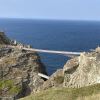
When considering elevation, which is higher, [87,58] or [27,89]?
[87,58]

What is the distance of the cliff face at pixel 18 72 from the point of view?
261ft

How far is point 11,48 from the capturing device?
87.2m

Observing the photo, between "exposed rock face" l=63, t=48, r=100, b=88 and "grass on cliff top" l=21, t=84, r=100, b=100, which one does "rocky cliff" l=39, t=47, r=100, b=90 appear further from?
"grass on cliff top" l=21, t=84, r=100, b=100

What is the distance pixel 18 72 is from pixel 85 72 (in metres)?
32.9

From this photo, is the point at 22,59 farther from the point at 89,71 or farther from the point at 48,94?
the point at 48,94

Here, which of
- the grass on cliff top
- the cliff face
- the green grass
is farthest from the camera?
the cliff face

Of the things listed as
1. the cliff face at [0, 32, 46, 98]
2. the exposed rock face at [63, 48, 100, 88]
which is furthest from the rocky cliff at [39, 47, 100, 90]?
the cliff face at [0, 32, 46, 98]

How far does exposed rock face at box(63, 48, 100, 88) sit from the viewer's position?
48.6m

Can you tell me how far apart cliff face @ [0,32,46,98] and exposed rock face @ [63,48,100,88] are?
62.8 feet

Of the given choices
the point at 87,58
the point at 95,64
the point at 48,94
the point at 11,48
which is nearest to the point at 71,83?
the point at 87,58

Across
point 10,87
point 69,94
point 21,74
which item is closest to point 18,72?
point 21,74

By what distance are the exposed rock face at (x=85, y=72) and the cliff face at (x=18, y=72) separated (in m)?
19.1

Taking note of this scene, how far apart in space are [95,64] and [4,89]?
113ft

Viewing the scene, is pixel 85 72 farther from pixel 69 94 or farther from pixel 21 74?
pixel 21 74
